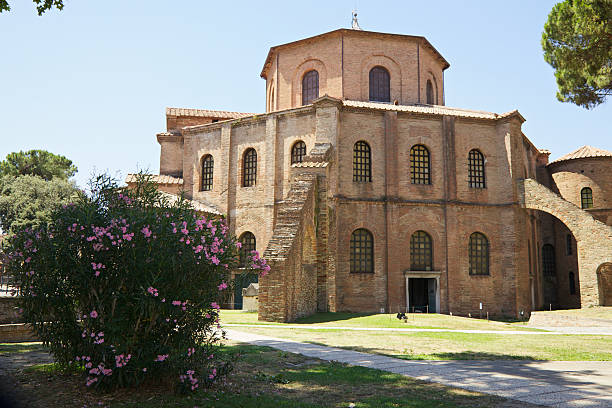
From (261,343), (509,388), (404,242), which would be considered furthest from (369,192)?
(509,388)

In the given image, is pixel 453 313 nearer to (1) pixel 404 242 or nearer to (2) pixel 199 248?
(1) pixel 404 242

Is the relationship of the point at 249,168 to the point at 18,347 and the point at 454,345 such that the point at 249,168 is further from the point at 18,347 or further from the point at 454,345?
the point at 18,347

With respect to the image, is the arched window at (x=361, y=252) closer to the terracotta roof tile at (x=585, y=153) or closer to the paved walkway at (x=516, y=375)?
the paved walkway at (x=516, y=375)

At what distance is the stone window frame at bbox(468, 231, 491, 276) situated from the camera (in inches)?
1003

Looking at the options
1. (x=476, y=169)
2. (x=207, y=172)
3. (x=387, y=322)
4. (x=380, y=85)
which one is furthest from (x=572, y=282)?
(x=207, y=172)

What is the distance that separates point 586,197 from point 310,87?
1946 cm

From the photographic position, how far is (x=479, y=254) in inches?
1012

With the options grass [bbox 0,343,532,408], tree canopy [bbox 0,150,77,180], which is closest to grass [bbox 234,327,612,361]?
grass [bbox 0,343,532,408]

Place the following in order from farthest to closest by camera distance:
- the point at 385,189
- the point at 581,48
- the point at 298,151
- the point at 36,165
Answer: the point at 36,165 → the point at 298,151 → the point at 385,189 → the point at 581,48

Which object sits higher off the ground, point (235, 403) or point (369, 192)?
point (369, 192)

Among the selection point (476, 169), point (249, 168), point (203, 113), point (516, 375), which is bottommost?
point (516, 375)

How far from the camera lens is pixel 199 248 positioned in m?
6.20

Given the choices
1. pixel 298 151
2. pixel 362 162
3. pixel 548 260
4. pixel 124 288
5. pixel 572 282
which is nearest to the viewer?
pixel 124 288

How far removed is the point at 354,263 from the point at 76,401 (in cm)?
1913
